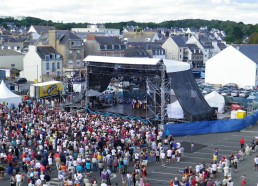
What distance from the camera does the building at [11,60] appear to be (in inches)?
2454

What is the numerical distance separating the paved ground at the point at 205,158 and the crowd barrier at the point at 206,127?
487mm

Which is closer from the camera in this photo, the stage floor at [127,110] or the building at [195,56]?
the stage floor at [127,110]

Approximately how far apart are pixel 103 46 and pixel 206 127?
3705 cm

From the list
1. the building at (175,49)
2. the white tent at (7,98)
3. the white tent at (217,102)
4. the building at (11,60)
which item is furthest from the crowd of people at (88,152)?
the building at (175,49)

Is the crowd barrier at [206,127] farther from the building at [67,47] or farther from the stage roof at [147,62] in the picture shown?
the building at [67,47]

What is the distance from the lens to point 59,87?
1693 inches

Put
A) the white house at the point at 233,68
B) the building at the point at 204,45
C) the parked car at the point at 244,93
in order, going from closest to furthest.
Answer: the parked car at the point at 244,93, the white house at the point at 233,68, the building at the point at 204,45

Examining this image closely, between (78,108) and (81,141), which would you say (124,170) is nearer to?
(81,141)

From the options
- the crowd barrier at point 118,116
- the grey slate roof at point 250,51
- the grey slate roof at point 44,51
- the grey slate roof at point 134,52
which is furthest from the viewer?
the grey slate roof at point 134,52

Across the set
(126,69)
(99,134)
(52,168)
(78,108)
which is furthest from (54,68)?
(52,168)

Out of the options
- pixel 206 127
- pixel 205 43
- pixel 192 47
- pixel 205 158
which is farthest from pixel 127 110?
pixel 205 43

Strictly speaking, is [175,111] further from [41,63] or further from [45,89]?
[41,63]

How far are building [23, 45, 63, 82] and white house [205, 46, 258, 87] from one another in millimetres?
21119

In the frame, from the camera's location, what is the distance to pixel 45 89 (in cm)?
4119
